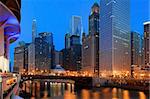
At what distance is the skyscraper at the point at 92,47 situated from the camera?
61.2 m

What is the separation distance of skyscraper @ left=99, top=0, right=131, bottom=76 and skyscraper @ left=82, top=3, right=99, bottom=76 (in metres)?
1.30

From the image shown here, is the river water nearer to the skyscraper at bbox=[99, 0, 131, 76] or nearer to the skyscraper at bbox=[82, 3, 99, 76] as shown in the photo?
the skyscraper at bbox=[99, 0, 131, 76]

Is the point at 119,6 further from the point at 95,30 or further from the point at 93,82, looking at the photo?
the point at 93,82

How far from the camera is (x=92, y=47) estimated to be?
61.4 metres

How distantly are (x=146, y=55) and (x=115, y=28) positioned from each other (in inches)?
295

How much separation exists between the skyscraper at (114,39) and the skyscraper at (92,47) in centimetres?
130

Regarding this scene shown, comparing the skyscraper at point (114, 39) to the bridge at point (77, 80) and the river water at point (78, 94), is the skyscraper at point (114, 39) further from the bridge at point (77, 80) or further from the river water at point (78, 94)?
the river water at point (78, 94)

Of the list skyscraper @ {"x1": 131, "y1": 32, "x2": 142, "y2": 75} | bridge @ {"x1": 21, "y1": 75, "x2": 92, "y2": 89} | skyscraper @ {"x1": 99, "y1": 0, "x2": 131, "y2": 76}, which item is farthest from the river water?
skyscraper @ {"x1": 131, "y1": 32, "x2": 142, "y2": 75}

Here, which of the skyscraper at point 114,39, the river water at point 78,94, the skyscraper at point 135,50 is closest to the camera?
the river water at point 78,94

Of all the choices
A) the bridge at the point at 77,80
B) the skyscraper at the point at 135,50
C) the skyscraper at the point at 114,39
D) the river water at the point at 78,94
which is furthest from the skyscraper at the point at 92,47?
the river water at the point at 78,94

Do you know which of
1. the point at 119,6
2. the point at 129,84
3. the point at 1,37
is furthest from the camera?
the point at 119,6

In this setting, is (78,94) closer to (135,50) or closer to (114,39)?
(114,39)

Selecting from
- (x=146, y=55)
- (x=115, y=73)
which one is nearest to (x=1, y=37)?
(x=115, y=73)

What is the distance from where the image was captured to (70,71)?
209ft
